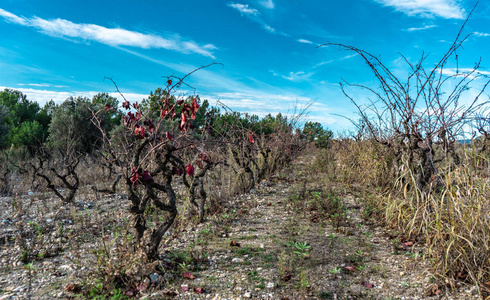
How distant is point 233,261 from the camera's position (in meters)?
3.82

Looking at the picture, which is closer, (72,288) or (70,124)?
(72,288)

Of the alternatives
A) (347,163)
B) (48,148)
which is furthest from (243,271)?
(48,148)

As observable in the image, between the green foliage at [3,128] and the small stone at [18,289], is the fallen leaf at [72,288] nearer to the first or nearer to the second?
the small stone at [18,289]

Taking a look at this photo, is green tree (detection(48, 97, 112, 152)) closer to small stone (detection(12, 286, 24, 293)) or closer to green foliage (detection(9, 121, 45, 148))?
green foliage (detection(9, 121, 45, 148))

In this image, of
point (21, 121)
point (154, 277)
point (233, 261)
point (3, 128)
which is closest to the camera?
point (154, 277)

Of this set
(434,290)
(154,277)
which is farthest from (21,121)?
(434,290)

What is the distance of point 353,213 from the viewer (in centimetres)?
593

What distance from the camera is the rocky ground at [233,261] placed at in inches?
125

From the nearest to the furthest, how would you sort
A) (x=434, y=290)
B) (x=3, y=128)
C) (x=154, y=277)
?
1. (x=434, y=290)
2. (x=154, y=277)
3. (x=3, y=128)

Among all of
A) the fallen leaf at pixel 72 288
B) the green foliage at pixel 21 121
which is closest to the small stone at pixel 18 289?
the fallen leaf at pixel 72 288

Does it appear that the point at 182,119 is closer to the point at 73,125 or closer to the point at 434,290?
the point at 434,290

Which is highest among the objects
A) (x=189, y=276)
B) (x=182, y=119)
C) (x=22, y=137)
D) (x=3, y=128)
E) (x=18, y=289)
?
(x=3, y=128)

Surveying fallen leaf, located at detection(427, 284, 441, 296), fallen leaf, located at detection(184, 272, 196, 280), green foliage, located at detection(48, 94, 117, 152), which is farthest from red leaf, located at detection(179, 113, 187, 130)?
green foliage, located at detection(48, 94, 117, 152)

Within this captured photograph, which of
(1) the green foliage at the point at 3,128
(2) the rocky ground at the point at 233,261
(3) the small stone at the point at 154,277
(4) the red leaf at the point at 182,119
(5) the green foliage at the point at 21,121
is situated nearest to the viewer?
(4) the red leaf at the point at 182,119
